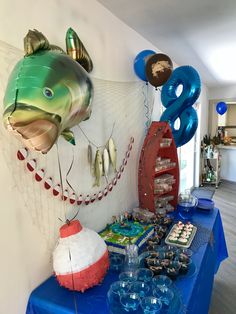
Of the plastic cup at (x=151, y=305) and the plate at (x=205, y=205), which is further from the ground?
the plate at (x=205, y=205)

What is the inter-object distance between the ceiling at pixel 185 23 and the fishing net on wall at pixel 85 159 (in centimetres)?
47

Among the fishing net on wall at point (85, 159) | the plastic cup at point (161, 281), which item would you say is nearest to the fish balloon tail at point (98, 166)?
the fishing net on wall at point (85, 159)

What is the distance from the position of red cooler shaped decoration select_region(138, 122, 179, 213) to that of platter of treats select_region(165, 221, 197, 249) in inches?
10.9

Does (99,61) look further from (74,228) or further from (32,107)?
(74,228)

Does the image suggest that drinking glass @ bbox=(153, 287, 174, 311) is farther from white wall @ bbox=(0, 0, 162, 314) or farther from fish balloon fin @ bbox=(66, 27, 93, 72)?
fish balloon fin @ bbox=(66, 27, 93, 72)

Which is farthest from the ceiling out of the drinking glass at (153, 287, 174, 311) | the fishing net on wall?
the drinking glass at (153, 287, 174, 311)

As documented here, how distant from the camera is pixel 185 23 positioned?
1.82m

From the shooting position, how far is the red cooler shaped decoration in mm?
1930

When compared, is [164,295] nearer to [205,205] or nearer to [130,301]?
[130,301]

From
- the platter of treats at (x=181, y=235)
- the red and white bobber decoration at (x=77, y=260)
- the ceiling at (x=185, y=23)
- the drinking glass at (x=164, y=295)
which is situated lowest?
the drinking glass at (x=164, y=295)

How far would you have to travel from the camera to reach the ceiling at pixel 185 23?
153 centimetres

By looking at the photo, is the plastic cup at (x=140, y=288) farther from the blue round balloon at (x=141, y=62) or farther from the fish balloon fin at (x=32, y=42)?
the blue round balloon at (x=141, y=62)

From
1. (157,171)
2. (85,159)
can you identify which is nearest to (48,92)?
(85,159)

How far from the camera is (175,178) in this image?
2.27 meters
